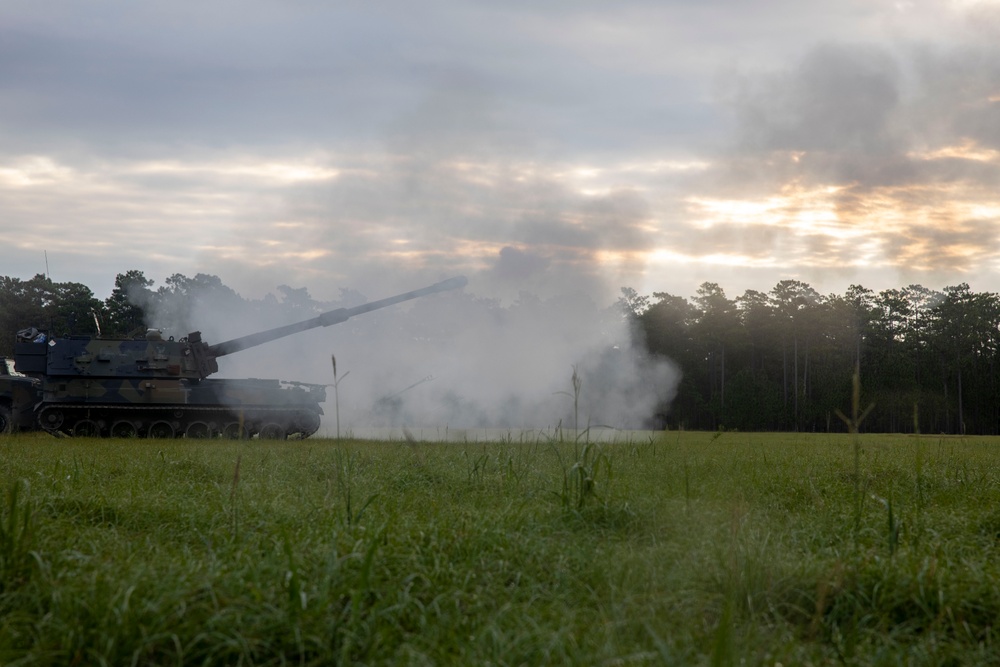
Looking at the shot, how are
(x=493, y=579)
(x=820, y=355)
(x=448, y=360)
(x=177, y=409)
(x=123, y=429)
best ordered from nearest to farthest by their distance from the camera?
(x=493, y=579)
(x=177, y=409)
(x=123, y=429)
(x=448, y=360)
(x=820, y=355)

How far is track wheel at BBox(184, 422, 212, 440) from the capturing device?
19.6 meters

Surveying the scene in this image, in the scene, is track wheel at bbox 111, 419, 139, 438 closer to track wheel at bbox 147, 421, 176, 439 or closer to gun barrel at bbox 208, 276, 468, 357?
track wheel at bbox 147, 421, 176, 439

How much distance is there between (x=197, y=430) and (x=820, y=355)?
1879 inches

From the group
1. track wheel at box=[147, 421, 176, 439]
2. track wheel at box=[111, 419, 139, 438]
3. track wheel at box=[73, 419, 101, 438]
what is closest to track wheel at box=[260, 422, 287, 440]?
track wheel at box=[147, 421, 176, 439]

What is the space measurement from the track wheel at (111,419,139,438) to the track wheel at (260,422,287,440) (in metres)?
2.71

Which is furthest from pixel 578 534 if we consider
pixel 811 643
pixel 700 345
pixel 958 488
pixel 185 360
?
pixel 700 345

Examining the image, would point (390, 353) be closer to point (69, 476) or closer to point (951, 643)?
point (69, 476)

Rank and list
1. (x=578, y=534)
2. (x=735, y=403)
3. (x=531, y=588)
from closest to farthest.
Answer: (x=531, y=588), (x=578, y=534), (x=735, y=403)

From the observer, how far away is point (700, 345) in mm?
58250


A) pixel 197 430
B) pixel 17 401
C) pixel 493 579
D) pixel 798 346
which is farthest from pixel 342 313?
pixel 798 346

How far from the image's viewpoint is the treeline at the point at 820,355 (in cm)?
5181

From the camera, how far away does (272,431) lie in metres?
19.5

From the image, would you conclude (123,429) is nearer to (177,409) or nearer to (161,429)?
(161,429)

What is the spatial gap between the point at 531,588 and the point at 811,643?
1.33m
